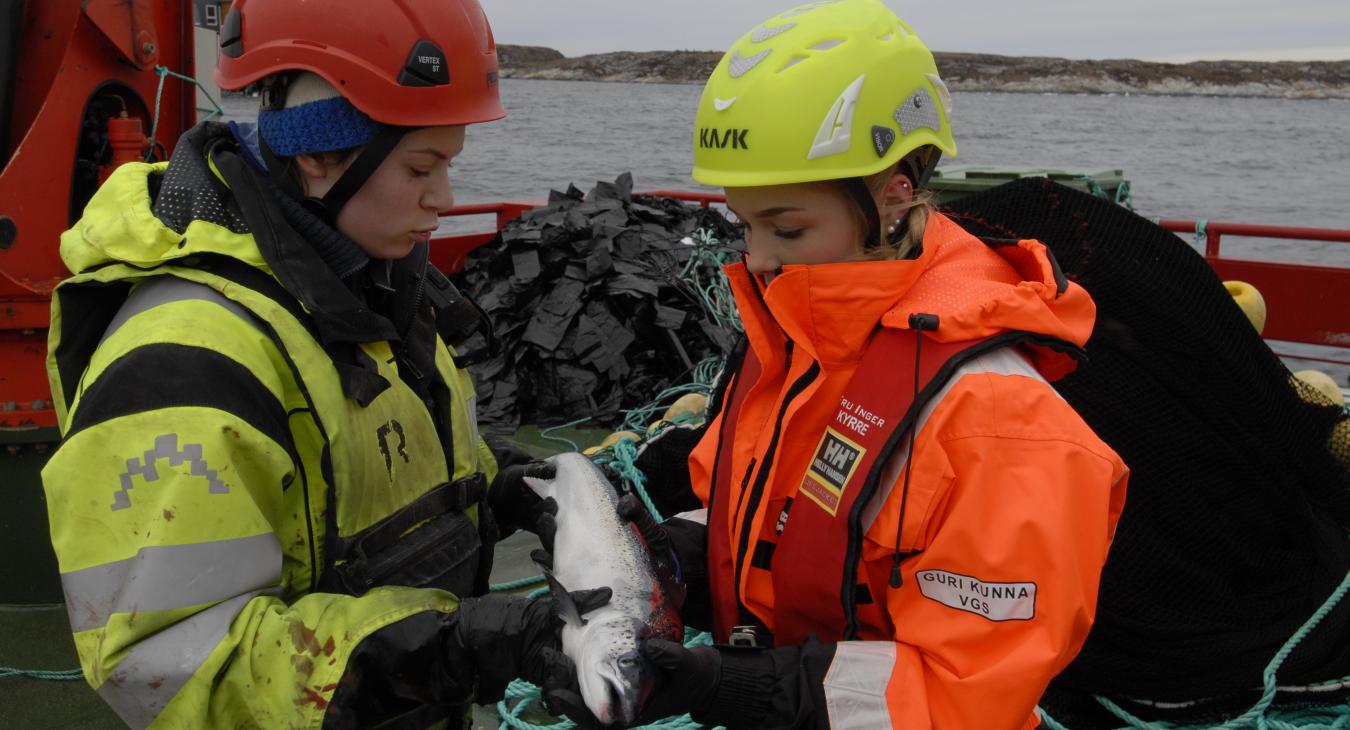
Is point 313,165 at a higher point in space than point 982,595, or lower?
higher

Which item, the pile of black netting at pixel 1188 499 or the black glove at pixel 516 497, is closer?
the black glove at pixel 516 497

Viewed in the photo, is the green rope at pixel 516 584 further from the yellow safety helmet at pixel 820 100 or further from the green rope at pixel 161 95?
A: the yellow safety helmet at pixel 820 100

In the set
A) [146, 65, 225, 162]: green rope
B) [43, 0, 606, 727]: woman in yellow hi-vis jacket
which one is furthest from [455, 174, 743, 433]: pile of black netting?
[43, 0, 606, 727]: woman in yellow hi-vis jacket

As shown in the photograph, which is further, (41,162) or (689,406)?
(689,406)

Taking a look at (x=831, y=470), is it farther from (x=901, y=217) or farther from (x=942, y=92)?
(x=942, y=92)

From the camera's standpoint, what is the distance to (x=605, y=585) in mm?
2127

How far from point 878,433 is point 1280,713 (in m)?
2.47

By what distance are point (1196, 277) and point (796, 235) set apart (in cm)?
216

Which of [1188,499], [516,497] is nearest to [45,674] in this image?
[516,497]

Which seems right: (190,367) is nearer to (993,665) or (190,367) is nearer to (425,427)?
(425,427)

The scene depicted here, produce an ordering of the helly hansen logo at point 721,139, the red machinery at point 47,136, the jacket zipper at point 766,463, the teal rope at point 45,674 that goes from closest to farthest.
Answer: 1. the helly hansen logo at point 721,139
2. the jacket zipper at point 766,463
3. the teal rope at point 45,674
4. the red machinery at point 47,136

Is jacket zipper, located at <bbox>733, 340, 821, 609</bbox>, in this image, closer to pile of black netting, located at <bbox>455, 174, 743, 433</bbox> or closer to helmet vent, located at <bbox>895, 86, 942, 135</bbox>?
helmet vent, located at <bbox>895, 86, 942, 135</bbox>

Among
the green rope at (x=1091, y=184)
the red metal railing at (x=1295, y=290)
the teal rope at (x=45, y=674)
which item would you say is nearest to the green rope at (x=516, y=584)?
the teal rope at (x=45, y=674)

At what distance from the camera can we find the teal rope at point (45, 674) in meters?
4.00
